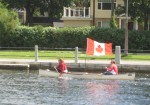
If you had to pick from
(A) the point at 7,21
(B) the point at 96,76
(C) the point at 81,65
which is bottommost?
(B) the point at 96,76

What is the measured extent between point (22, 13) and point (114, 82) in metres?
69.5

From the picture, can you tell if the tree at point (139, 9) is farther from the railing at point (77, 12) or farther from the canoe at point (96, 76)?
the canoe at point (96, 76)

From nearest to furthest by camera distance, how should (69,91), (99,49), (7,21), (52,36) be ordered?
1. (69,91)
2. (99,49)
3. (7,21)
4. (52,36)

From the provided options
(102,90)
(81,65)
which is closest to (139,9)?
(81,65)

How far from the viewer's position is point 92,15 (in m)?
93.1

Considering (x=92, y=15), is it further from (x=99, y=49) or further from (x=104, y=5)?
(x=99, y=49)

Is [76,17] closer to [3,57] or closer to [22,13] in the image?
[22,13]

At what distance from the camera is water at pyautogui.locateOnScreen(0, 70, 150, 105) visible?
95.2ft

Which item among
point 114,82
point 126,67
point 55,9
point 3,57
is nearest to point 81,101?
point 114,82

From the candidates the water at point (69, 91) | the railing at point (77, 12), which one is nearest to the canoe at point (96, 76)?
the water at point (69, 91)

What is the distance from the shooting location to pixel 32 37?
66.6 m

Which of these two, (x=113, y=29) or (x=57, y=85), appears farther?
(x=113, y=29)

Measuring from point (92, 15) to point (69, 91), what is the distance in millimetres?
60038

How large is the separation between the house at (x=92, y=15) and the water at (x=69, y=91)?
4991 cm
